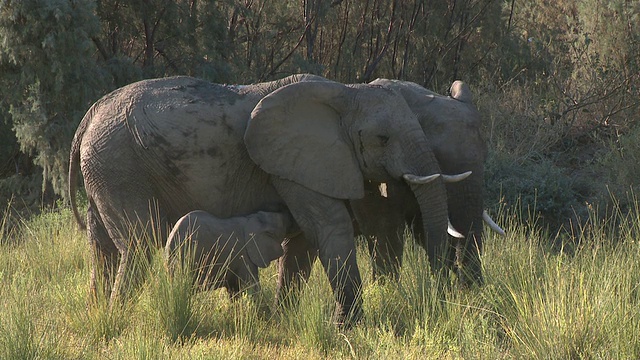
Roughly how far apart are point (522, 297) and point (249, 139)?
2156mm

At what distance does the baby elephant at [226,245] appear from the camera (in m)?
6.72

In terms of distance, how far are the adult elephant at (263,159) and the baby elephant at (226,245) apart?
0.79 feet

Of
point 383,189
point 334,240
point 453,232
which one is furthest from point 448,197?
point 334,240

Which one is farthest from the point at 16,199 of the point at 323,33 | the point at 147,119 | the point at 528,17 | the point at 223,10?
the point at 528,17

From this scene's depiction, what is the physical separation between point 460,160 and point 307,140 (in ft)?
4.02

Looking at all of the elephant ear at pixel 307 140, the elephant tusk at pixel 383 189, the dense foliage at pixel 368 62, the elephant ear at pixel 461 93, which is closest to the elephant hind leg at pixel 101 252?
the elephant ear at pixel 307 140

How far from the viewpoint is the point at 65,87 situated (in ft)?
37.3

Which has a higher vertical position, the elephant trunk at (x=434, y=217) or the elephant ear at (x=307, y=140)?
the elephant ear at (x=307, y=140)

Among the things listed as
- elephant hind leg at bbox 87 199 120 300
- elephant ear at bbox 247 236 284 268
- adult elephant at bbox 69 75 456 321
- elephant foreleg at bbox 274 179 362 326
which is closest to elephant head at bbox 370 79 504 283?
adult elephant at bbox 69 75 456 321

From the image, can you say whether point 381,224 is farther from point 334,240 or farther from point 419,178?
point 419,178

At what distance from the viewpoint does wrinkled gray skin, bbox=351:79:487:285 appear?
298 inches

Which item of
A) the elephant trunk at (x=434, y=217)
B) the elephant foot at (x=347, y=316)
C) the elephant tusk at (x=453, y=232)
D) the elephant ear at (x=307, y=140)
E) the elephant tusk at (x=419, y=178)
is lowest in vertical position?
the elephant foot at (x=347, y=316)

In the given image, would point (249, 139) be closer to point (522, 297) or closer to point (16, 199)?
point (522, 297)

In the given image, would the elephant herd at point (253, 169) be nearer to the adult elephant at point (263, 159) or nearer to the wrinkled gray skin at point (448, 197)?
the adult elephant at point (263, 159)
